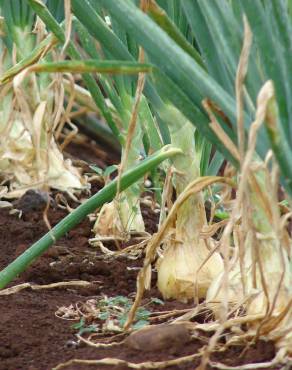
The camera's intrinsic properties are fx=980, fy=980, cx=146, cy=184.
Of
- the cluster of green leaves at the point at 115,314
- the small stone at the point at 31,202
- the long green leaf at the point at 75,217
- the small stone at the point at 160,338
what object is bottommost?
the cluster of green leaves at the point at 115,314

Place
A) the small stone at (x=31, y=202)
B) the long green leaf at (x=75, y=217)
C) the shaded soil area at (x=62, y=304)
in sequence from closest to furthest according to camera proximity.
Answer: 1. the shaded soil area at (x=62, y=304)
2. the long green leaf at (x=75, y=217)
3. the small stone at (x=31, y=202)

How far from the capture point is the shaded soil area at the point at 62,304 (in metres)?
1.58

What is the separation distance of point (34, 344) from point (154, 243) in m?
0.36

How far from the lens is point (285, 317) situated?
5.02 ft

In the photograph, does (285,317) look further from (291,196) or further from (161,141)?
(161,141)

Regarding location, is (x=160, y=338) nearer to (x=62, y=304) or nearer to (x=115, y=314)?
(x=115, y=314)

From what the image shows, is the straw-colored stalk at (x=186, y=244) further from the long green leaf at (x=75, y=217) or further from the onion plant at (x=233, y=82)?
the onion plant at (x=233, y=82)

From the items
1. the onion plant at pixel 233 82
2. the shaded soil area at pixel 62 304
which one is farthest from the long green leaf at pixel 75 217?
the onion plant at pixel 233 82

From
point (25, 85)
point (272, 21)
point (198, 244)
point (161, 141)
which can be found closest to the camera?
point (272, 21)

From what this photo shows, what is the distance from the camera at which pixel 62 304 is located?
208cm

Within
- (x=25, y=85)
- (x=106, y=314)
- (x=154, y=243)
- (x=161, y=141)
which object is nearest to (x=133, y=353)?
(x=154, y=243)

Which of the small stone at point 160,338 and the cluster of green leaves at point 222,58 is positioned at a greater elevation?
the cluster of green leaves at point 222,58

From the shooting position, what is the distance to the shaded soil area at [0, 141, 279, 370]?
5.20ft

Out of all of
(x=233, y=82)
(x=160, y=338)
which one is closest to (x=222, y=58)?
(x=233, y=82)
